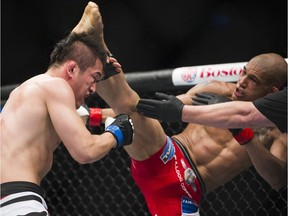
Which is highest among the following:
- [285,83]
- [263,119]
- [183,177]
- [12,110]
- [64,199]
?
[12,110]

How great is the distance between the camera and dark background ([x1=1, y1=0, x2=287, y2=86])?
2.79 meters

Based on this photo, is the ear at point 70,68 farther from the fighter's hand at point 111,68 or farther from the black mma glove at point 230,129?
the black mma glove at point 230,129

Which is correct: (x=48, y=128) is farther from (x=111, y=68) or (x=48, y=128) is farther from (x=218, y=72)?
(x=218, y=72)

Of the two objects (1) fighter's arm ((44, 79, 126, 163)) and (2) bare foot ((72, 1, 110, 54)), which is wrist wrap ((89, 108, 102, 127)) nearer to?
(2) bare foot ((72, 1, 110, 54))

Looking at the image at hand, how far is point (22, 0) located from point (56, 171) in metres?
0.95

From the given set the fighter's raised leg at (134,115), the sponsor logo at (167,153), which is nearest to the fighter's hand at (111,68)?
the fighter's raised leg at (134,115)

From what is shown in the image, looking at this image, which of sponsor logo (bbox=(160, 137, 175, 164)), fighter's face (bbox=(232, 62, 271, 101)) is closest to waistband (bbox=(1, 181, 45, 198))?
sponsor logo (bbox=(160, 137, 175, 164))

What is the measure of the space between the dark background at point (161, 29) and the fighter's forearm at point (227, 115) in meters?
0.81

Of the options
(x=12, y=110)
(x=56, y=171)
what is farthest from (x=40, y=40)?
(x=12, y=110)

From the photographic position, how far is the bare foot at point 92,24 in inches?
79.0

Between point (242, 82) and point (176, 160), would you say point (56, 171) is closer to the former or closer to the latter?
point (176, 160)

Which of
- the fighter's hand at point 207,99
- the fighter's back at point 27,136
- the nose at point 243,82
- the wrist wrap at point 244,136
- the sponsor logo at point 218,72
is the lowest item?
the wrist wrap at point 244,136

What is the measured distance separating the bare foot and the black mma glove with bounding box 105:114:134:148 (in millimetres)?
253

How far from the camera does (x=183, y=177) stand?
2428 mm
